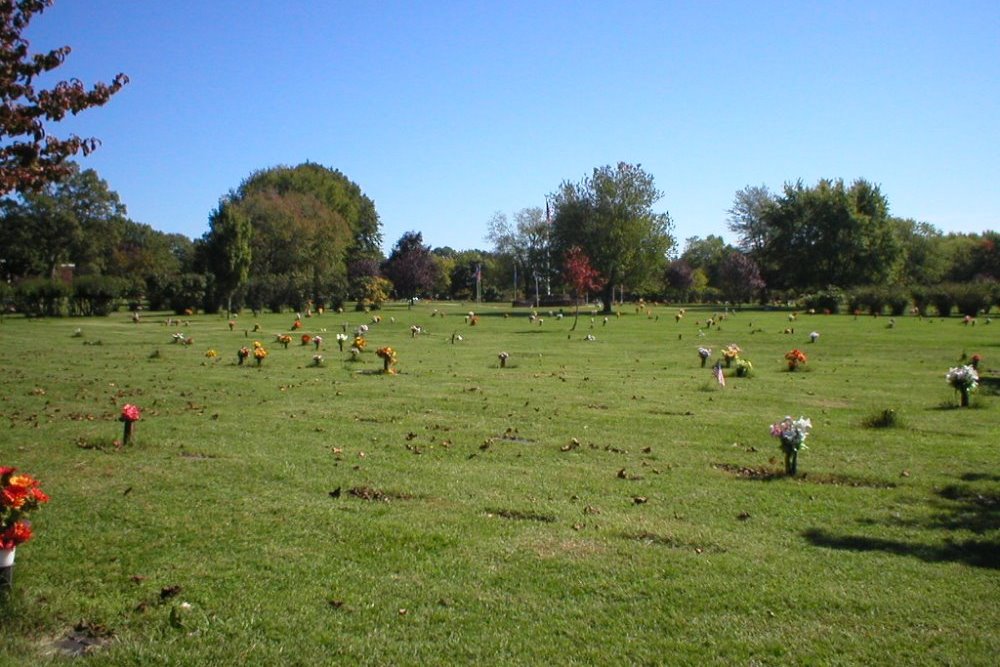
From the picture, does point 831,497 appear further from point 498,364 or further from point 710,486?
point 498,364

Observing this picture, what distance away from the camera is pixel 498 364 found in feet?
70.9

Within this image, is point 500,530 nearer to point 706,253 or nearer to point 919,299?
point 919,299

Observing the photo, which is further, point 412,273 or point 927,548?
point 412,273

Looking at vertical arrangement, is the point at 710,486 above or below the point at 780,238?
below

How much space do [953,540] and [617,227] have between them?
196ft

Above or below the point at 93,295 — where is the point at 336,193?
above

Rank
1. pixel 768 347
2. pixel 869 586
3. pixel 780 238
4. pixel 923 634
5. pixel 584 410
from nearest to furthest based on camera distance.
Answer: pixel 923 634
pixel 869 586
pixel 584 410
pixel 768 347
pixel 780 238

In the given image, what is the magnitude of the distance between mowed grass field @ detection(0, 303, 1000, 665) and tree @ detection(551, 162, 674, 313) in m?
50.3

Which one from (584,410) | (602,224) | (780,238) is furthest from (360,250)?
(584,410)

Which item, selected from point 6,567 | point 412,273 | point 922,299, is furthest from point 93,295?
point 922,299

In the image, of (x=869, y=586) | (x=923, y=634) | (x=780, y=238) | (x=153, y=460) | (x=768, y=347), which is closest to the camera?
(x=923, y=634)

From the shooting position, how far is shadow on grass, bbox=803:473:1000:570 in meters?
6.19

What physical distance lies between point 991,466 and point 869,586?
4.88 m

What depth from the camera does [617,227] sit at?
65.4 m
